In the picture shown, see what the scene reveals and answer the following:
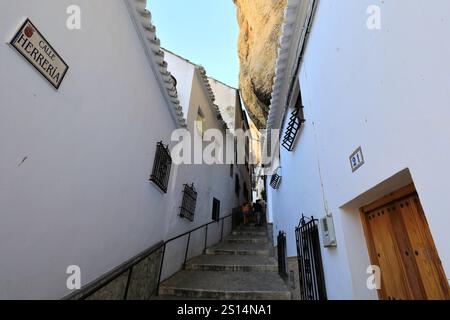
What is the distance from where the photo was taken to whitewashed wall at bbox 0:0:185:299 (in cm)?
187

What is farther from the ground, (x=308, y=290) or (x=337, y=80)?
(x=337, y=80)

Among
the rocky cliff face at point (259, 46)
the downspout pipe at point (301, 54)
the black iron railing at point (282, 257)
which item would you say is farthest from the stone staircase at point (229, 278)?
the rocky cliff face at point (259, 46)

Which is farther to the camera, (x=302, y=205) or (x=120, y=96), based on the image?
(x=302, y=205)

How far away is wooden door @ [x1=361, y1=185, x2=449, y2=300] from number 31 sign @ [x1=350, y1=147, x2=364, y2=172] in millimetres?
327

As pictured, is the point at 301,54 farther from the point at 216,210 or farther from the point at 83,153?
the point at 216,210

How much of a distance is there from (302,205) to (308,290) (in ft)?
4.18

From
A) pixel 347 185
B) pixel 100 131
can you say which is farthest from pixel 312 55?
pixel 100 131

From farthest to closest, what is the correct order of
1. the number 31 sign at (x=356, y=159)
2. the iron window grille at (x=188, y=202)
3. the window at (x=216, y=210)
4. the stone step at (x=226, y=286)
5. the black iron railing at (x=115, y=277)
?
the window at (x=216, y=210) < the iron window grille at (x=188, y=202) < the stone step at (x=226, y=286) < the black iron railing at (x=115, y=277) < the number 31 sign at (x=356, y=159)

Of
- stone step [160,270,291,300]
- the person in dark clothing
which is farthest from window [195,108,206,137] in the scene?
the person in dark clothing

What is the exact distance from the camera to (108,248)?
3.25 meters

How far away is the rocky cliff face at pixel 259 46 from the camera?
709 centimetres

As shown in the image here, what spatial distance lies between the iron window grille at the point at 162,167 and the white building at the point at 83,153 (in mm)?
73

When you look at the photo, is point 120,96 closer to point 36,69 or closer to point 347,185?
point 36,69

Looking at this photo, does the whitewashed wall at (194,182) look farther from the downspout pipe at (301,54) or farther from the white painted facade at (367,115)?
the white painted facade at (367,115)
